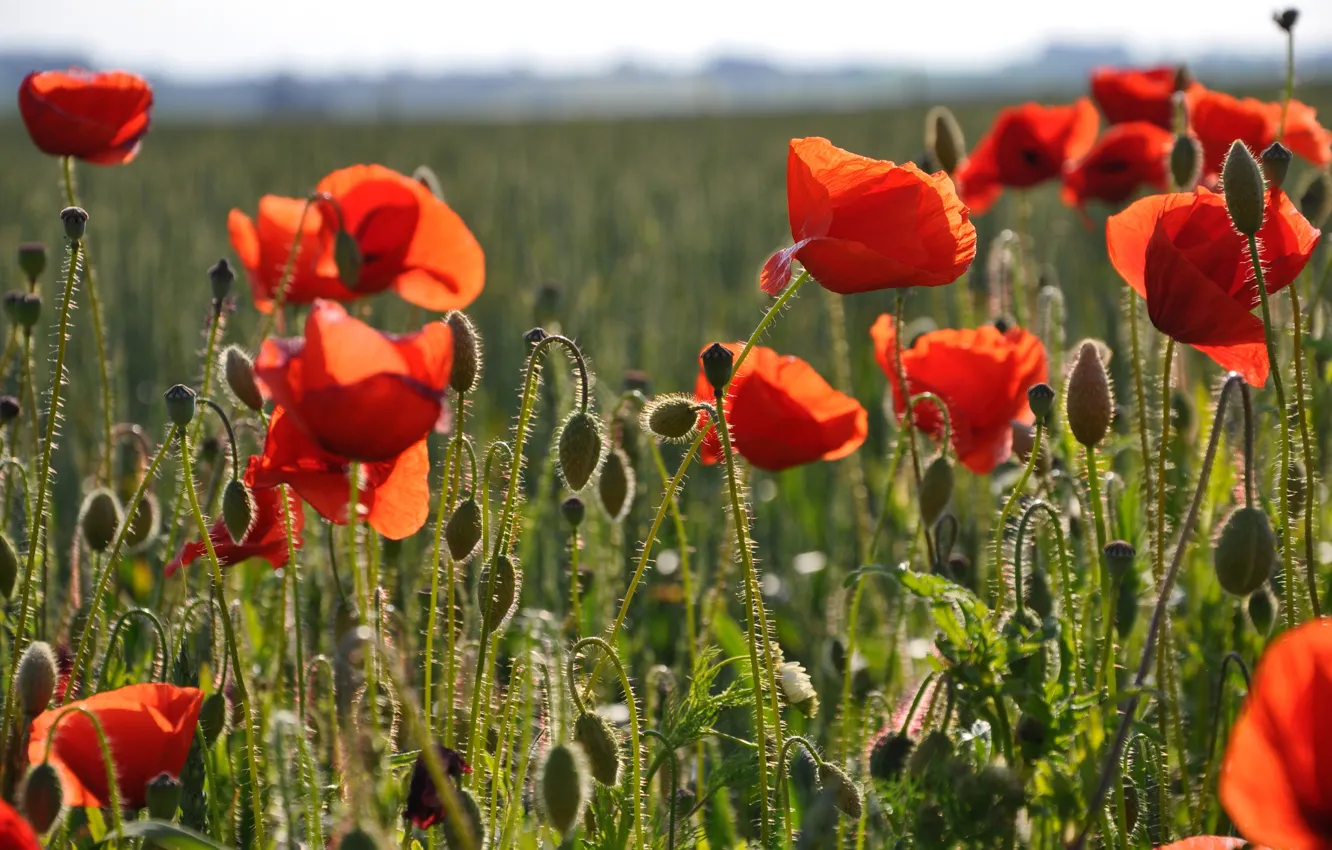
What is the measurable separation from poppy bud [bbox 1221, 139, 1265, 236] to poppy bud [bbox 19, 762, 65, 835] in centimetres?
106

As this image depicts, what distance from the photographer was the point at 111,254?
5.89 metres

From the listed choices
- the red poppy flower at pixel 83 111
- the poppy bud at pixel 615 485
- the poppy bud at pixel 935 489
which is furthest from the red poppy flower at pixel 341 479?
the red poppy flower at pixel 83 111

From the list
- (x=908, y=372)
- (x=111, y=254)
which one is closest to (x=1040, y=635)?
(x=908, y=372)

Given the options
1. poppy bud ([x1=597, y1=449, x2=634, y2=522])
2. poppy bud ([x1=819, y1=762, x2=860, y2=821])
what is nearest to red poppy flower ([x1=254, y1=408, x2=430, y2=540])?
poppy bud ([x1=597, y1=449, x2=634, y2=522])

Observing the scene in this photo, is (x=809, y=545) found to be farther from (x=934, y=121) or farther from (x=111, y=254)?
(x=111, y=254)

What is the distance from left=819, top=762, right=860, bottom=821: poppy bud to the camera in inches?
46.7

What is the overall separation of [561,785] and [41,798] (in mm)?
374

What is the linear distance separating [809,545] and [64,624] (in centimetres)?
164

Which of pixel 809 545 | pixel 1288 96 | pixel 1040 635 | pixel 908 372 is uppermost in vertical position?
pixel 1288 96

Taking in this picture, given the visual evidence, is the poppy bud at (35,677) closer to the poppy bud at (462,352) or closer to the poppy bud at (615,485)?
the poppy bud at (462,352)

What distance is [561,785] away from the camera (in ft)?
3.46

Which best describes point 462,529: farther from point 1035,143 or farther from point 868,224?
point 1035,143

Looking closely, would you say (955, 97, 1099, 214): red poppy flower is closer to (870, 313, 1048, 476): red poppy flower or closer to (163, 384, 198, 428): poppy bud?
(870, 313, 1048, 476): red poppy flower

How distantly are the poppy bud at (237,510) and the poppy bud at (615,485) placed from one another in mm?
404
